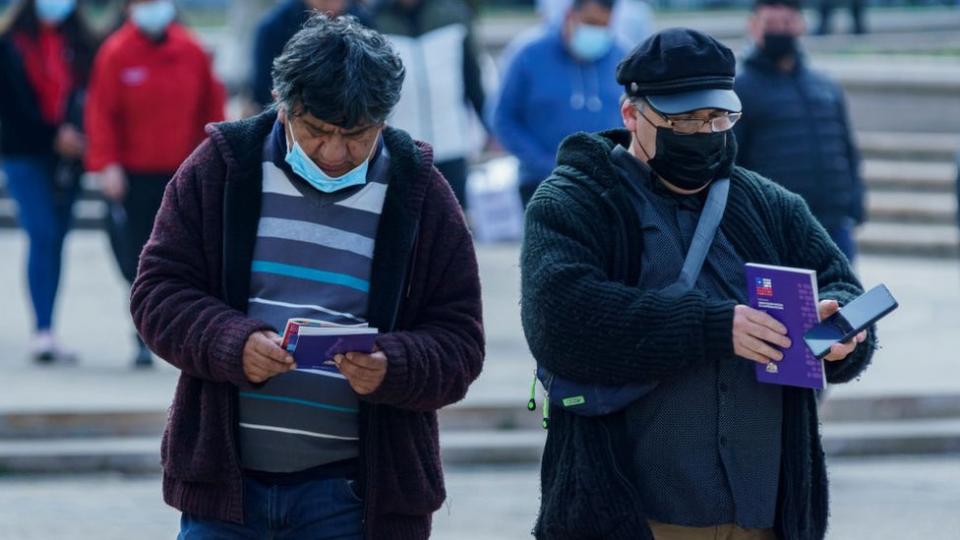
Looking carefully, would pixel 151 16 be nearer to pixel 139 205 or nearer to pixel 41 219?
pixel 139 205

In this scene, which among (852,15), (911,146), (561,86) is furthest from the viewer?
(852,15)

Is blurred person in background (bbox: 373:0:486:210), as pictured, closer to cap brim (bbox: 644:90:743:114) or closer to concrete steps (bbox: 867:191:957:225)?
concrete steps (bbox: 867:191:957:225)

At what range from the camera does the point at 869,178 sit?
13.9 meters

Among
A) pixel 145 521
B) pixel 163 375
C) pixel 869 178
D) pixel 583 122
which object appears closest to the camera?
pixel 145 521

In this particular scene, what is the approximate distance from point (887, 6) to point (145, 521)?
658 inches

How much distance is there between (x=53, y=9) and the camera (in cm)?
948

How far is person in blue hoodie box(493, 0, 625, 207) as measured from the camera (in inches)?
336

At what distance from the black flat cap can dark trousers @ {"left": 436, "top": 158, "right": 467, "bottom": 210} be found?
551 centimetres

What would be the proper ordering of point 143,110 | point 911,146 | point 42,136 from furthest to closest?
point 911,146 < point 42,136 < point 143,110

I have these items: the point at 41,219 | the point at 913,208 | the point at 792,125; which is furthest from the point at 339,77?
the point at 913,208

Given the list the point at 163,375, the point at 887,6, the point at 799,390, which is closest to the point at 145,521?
the point at 163,375

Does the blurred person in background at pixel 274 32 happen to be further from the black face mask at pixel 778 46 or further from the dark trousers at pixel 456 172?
the black face mask at pixel 778 46

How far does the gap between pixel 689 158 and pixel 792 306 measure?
15.6 inches

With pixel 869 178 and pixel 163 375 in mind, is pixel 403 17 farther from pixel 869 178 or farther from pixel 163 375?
pixel 869 178
